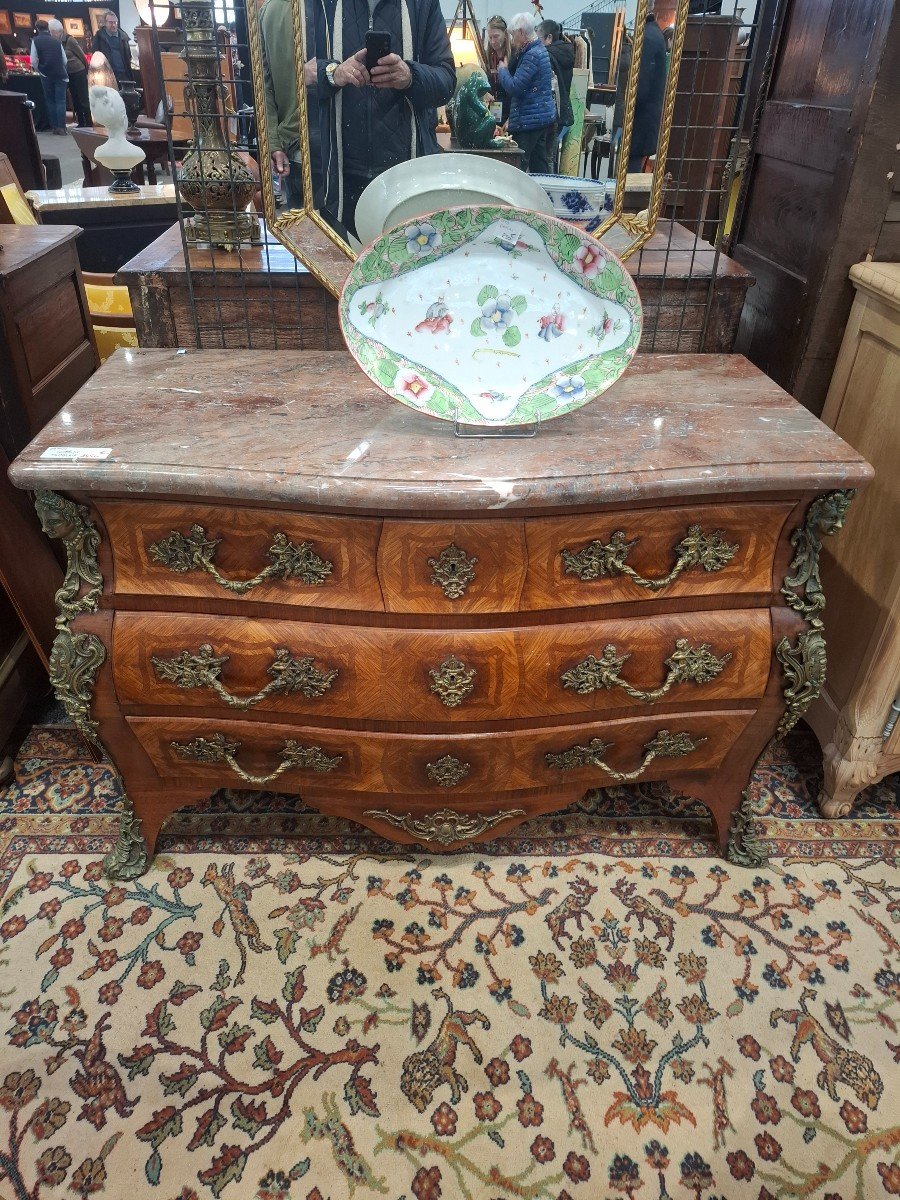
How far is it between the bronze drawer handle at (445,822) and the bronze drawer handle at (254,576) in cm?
54

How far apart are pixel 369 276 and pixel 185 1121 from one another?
1.39 m

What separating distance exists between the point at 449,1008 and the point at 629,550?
88 cm

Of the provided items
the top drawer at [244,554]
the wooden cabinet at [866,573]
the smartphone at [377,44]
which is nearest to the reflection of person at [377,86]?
the smartphone at [377,44]

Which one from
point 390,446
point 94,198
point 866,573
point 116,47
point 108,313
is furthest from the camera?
point 116,47

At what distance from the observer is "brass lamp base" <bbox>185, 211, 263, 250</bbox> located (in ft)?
4.77

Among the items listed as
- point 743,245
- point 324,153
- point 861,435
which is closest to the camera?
point 324,153

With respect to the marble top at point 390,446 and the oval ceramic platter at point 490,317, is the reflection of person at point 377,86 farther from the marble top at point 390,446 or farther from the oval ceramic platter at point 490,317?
the marble top at point 390,446

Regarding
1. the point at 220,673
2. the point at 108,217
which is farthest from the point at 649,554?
the point at 108,217

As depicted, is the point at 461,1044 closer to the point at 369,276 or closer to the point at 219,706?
the point at 219,706

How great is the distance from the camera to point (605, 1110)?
A: 1.26 meters

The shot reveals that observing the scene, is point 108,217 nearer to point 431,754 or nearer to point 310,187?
point 310,187

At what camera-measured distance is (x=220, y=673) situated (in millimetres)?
1311

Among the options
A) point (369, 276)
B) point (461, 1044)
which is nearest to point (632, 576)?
point (369, 276)

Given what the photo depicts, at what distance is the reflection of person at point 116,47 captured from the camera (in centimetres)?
781
